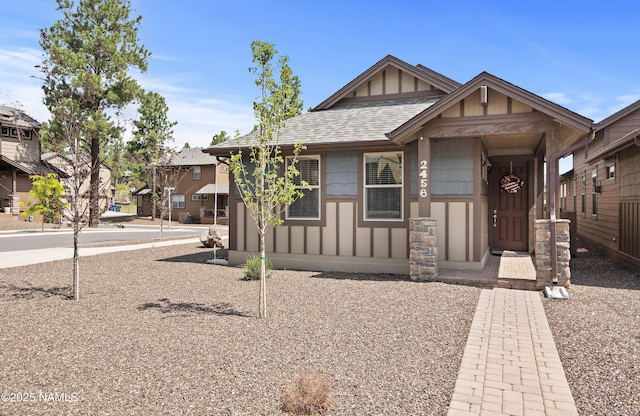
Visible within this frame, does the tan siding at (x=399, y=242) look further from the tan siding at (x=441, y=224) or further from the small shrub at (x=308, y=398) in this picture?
the small shrub at (x=308, y=398)

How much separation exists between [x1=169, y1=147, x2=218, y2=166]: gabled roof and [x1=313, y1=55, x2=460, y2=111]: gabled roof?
27.3m

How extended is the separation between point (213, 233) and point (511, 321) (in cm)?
1173

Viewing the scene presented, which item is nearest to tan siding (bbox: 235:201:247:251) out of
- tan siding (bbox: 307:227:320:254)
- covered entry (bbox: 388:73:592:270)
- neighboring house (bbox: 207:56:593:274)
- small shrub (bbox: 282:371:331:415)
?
neighboring house (bbox: 207:56:593:274)

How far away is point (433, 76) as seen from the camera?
12.5 m

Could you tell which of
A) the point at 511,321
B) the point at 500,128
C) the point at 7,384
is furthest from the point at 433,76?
the point at 7,384

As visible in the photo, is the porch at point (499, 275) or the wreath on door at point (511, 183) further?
the wreath on door at point (511, 183)

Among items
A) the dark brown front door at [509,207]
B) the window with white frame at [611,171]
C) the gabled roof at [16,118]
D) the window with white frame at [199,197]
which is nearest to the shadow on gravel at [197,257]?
the gabled roof at [16,118]

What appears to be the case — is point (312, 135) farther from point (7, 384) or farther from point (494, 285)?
point (7, 384)

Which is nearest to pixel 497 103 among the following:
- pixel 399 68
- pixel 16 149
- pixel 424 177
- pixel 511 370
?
pixel 424 177

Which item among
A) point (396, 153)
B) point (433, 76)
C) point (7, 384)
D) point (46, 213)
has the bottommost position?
point (7, 384)

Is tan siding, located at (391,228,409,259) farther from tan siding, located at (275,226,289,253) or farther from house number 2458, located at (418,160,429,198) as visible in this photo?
tan siding, located at (275,226,289,253)

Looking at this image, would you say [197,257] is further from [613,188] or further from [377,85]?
[613,188]

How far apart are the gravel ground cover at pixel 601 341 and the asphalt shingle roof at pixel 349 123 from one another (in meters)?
5.18

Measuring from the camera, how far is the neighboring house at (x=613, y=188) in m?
10.5
